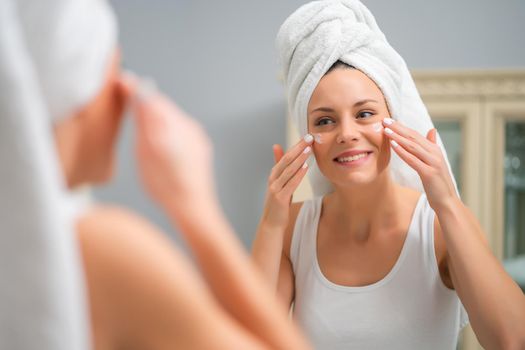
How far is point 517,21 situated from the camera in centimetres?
247

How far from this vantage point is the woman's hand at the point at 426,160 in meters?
0.96

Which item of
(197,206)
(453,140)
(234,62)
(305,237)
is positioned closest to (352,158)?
(305,237)

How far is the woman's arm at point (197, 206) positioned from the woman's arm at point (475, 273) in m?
0.54

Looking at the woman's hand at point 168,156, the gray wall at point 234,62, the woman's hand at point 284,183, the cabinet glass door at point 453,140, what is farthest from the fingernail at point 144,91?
the gray wall at point 234,62

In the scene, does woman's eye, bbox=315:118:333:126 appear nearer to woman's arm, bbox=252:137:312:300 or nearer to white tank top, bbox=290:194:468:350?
woman's arm, bbox=252:137:312:300

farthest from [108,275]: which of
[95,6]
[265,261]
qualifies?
[265,261]

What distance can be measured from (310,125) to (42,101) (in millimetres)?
711

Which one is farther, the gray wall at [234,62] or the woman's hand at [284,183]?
the gray wall at [234,62]

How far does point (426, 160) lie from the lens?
3.26ft

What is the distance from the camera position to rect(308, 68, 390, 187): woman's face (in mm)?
1029

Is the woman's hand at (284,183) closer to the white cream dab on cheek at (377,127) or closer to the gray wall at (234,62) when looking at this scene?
the white cream dab on cheek at (377,127)

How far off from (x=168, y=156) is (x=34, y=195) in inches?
4.3

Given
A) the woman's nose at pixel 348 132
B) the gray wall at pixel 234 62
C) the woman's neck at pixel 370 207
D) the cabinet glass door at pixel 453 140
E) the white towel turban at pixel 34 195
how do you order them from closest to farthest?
the white towel turban at pixel 34 195
the woman's nose at pixel 348 132
the woman's neck at pixel 370 207
the cabinet glass door at pixel 453 140
the gray wall at pixel 234 62

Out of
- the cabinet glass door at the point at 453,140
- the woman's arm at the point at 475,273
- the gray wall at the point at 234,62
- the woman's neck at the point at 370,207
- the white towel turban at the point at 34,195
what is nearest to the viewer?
the white towel turban at the point at 34,195
